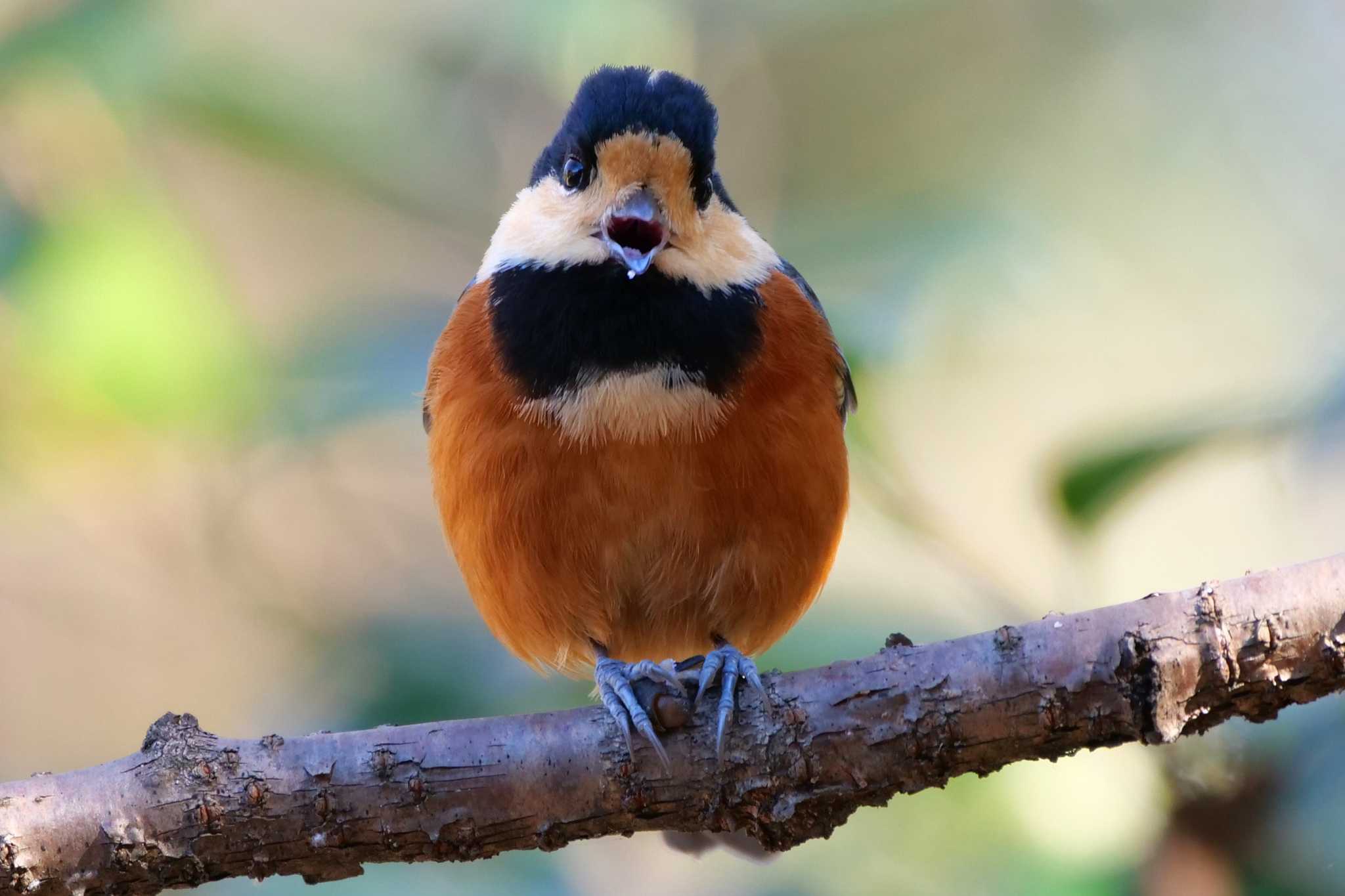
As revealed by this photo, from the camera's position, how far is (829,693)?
256 centimetres

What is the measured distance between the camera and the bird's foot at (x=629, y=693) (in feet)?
8.58

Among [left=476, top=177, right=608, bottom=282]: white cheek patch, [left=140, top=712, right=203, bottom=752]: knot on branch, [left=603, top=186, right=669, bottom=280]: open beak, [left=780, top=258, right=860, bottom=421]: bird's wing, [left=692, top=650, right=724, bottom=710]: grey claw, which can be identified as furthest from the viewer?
[left=780, top=258, right=860, bottom=421]: bird's wing

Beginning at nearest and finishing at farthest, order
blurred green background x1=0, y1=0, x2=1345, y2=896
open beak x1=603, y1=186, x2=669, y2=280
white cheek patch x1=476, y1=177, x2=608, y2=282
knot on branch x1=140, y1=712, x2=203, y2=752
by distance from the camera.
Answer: knot on branch x1=140, y1=712, x2=203, y2=752
open beak x1=603, y1=186, x2=669, y2=280
white cheek patch x1=476, y1=177, x2=608, y2=282
blurred green background x1=0, y1=0, x2=1345, y2=896

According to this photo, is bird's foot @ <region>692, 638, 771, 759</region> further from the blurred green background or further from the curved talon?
the blurred green background

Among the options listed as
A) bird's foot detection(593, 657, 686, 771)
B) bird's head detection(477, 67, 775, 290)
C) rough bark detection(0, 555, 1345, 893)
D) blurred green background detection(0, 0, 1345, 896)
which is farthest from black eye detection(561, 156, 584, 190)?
rough bark detection(0, 555, 1345, 893)

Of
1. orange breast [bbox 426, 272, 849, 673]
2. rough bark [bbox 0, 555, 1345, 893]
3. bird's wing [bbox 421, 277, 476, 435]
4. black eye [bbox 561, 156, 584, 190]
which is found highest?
black eye [bbox 561, 156, 584, 190]

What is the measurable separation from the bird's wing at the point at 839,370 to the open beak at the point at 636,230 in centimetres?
58

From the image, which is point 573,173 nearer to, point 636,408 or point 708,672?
point 636,408

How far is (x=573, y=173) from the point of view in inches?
127

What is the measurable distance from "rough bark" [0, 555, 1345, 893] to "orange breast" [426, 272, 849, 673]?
1.95ft

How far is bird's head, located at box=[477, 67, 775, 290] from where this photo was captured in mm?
3051

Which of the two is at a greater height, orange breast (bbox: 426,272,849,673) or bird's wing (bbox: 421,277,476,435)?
bird's wing (bbox: 421,277,476,435)

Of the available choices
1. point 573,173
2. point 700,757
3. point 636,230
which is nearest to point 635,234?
point 636,230

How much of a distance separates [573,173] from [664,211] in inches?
11.5
